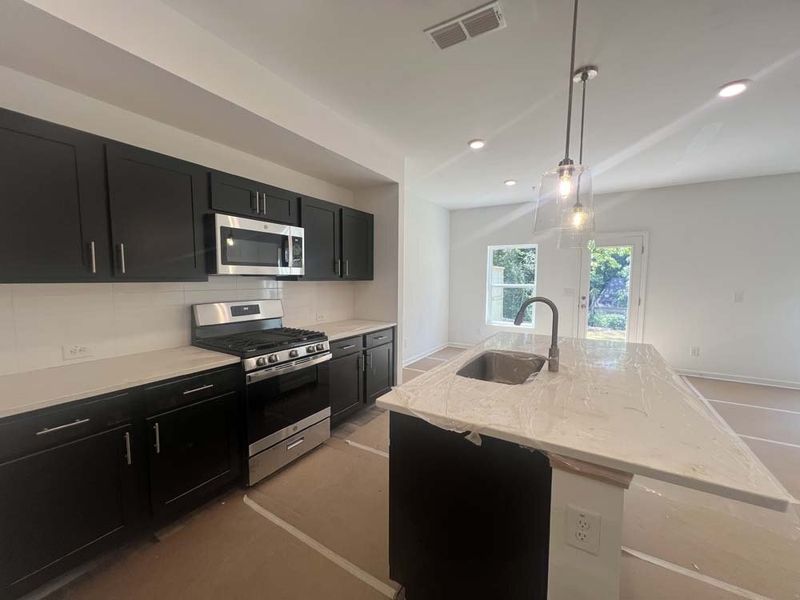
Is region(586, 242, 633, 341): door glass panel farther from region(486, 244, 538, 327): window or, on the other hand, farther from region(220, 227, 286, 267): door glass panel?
region(220, 227, 286, 267): door glass panel

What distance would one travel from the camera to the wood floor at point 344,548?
1499 millimetres

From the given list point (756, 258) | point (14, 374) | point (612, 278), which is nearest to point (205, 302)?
point (14, 374)

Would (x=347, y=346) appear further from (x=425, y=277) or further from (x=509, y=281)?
(x=509, y=281)

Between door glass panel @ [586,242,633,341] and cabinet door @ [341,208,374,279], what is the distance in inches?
134

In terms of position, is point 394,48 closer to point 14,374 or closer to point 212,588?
point 14,374

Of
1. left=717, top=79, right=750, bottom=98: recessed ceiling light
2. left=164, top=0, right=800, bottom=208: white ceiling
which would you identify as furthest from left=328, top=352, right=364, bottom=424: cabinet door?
left=717, top=79, right=750, bottom=98: recessed ceiling light

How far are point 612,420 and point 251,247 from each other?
2416mm

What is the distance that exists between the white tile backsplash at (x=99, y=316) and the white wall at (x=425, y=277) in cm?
252

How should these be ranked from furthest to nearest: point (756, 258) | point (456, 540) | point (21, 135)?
point (756, 258) < point (21, 135) < point (456, 540)

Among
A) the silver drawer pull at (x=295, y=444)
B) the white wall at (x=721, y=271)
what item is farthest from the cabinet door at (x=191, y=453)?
the white wall at (x=721, y=271)

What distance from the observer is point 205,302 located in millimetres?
2463

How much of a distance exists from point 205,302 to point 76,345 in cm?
76

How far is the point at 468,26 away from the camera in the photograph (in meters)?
1.65

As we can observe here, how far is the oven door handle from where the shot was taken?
81.7 inches
